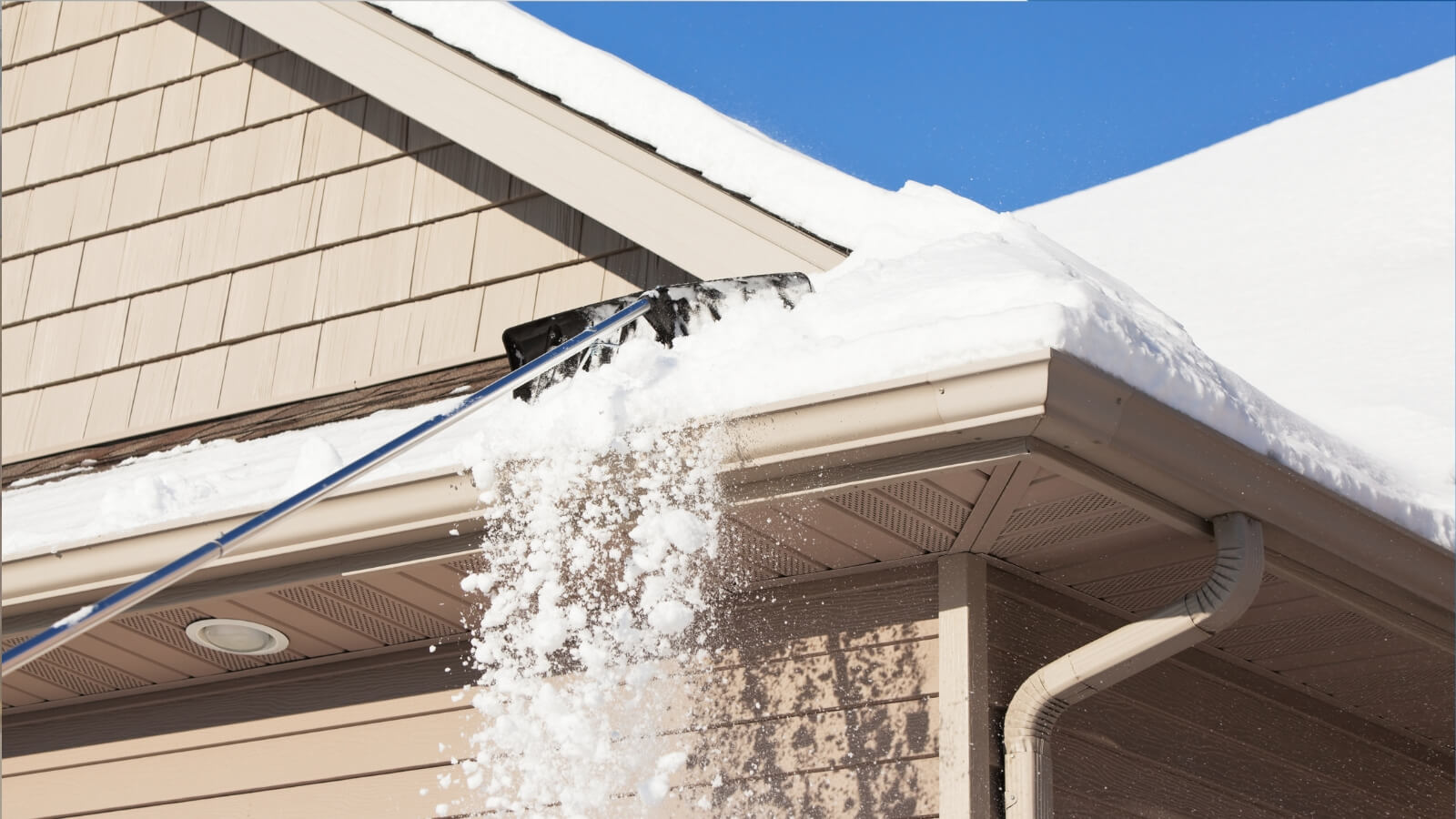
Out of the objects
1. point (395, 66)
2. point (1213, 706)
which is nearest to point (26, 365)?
point (395, 66)

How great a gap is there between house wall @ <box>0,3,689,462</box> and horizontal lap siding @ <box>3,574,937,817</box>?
107 centimetres

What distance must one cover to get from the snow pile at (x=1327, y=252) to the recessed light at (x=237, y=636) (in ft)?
8.93

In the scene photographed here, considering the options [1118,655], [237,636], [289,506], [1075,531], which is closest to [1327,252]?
[1075,531]

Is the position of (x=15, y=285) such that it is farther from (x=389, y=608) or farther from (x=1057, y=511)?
(x=1057, y=511)

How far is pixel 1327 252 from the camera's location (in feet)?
20.1

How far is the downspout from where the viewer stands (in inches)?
113

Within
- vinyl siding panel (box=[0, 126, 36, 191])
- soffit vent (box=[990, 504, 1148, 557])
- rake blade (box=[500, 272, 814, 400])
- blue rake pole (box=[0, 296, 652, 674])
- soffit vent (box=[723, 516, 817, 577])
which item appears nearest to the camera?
blue rake pole (box=[0, 296, 652, 674])

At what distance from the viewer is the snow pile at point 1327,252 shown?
4090 millimetres

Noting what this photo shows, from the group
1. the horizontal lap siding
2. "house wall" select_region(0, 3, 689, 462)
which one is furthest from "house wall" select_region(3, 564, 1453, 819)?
"house wall" select_region(0, 3, 689, 462)

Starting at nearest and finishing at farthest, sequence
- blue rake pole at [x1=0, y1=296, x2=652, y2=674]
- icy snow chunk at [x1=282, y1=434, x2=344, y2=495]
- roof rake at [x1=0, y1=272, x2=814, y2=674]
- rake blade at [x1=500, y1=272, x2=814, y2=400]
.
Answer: blue rake pole at [x1=0, y1=296, x2=652, y2=674] < roof rake at [x1=0, y1=272, x2=814, y2=674] < rake blade at [x1=500, y1=272, x2=814, y2=400] < icy snow chunk at [x1=282, y1=434, x2=344, y2=495]

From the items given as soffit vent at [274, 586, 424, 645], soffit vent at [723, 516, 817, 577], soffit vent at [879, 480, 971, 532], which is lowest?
soffit vent at [274, 586, 424, 645]

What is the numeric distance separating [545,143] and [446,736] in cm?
167

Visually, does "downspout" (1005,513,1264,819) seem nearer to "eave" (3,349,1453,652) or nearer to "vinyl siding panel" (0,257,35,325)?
"eave" (3,349,1453,652)

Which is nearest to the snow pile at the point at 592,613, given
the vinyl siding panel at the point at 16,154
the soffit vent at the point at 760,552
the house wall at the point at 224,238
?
the soffit vent at the point at 760,552
